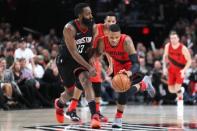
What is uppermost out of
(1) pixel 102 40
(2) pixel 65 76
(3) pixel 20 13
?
(3) pixel 20 13

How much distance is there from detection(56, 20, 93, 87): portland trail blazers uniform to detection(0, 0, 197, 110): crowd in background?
4722 millimetres

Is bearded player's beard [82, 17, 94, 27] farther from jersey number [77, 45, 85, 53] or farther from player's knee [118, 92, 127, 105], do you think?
player's knee [118, 92, 127, 105]

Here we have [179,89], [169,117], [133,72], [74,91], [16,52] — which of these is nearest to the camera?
[133,72]

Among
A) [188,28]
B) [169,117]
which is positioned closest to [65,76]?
[169,117]

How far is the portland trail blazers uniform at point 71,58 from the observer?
979 cm

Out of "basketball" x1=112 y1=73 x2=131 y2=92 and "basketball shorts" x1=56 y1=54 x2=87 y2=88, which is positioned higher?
"basketball shorts" x1=56 y1=54 x2=87 y2=88

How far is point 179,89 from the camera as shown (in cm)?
1509

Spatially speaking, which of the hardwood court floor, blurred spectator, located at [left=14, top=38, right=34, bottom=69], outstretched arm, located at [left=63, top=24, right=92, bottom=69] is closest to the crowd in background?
blurred spectator, located at [left=14, top=38, right=34, bottom=69]

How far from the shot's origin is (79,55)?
375 inches

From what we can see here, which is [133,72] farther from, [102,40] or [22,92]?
[22,92]

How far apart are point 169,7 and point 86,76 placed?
603 inches

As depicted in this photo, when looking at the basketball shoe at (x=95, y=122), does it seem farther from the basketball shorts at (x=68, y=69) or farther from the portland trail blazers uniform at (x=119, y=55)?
the portland trail blazers uniform at (x=119, y=55)

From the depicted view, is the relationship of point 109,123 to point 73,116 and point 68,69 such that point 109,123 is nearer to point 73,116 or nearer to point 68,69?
point 73,116

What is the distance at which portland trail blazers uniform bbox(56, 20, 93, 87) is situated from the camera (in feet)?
32.1
